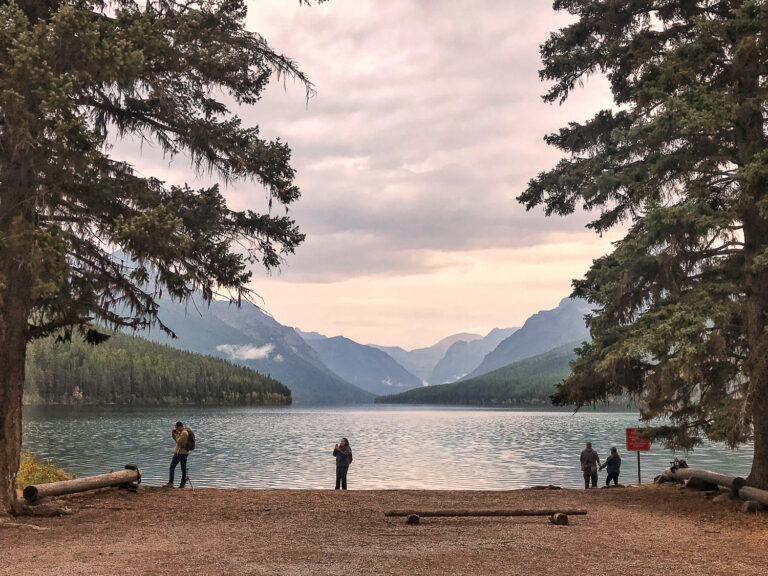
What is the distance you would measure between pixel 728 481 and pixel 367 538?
33.6 ft

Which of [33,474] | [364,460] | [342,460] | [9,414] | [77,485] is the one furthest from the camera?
[364,460]


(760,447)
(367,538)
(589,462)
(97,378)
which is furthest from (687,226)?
(97,378)

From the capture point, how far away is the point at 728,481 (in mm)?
17656

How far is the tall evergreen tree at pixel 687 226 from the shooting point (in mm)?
15164

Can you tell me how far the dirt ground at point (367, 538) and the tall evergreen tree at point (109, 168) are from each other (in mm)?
3384

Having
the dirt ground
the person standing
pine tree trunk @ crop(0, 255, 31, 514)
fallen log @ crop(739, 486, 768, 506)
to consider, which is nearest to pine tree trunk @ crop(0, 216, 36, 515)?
pine tree trunk @ crop(0, 255, 31, 514)

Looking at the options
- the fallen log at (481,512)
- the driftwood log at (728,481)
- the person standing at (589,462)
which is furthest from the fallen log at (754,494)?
the person standing at (589,462)

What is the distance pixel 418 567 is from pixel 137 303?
1017 cm

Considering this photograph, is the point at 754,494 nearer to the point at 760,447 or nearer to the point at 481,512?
the point at 760,447

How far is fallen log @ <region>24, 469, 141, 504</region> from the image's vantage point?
15.7 meters

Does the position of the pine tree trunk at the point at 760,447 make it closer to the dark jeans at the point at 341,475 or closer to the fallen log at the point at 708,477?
the fallen log at the point at 708,477

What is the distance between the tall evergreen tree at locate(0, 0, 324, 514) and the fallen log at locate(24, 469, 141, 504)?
91 centimetres

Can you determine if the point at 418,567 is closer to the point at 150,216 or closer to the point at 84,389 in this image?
the point at 150,216

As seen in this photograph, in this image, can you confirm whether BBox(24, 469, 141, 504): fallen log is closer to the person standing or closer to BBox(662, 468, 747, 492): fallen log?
the person standing
